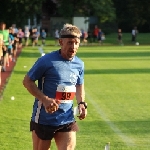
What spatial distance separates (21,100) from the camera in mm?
16859

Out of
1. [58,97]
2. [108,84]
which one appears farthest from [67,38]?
[108,84]

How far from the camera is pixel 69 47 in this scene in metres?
6.84

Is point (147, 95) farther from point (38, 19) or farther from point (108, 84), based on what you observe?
point (38, 19)

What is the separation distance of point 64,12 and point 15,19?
666 cm

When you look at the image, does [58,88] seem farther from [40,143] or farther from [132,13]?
[132,13]

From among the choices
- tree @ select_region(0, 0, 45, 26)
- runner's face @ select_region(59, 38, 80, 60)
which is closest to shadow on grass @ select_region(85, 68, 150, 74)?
runner's face @ select_region(59, 38, 80, 60)

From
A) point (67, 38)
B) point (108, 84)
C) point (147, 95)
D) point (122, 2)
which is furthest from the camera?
point (122, 2)

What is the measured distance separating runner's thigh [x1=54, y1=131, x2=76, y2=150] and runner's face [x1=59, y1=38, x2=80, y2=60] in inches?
34.5

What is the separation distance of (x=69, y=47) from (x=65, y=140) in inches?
42.0

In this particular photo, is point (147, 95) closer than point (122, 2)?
Yes

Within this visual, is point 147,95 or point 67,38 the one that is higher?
point 67,38

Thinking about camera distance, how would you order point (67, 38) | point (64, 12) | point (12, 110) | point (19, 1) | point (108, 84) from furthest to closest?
point (64, 12)
point (19, 1)
point (108, 84)
point (12, 110)
point (67, 38)

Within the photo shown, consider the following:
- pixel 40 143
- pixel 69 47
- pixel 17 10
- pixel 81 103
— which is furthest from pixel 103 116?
pixel 17 10

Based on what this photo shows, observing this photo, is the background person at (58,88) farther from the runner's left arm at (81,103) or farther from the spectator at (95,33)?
the spectator at (95,33)
